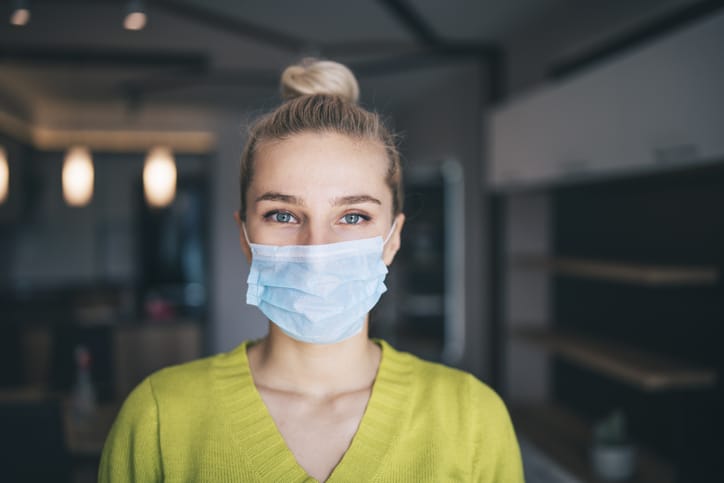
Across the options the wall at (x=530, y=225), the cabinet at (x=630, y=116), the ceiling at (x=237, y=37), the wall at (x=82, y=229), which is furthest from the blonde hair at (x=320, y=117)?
the wall at (x=82, y=229)

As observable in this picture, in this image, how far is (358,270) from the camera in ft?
3.64

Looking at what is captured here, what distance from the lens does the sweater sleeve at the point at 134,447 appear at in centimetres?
102

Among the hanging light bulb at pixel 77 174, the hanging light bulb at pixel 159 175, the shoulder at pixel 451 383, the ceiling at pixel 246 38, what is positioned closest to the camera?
the shoulder at pixel 451 383

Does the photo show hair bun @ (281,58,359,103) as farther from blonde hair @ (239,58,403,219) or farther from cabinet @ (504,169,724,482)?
cabinet @ (504,169,724,482)

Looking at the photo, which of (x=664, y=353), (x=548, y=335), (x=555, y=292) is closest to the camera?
(x=664, y=353)

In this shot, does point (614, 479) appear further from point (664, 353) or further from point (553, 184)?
point (553, 184)

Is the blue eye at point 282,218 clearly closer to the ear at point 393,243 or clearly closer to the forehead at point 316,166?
the forehead at point 316,166

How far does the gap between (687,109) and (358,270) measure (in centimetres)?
141

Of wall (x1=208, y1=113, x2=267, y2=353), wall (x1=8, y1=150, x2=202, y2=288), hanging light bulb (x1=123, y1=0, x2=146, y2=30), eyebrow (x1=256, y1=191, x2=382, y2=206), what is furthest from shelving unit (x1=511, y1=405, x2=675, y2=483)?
wall (x1=8, y1=150, x2=202, y2=288)

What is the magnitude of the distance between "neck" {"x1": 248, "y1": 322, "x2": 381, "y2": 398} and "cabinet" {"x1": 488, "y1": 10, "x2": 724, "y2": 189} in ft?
4.37

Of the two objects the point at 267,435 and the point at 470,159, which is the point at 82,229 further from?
the point at 267,435

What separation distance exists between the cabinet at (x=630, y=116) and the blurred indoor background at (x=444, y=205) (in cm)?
1

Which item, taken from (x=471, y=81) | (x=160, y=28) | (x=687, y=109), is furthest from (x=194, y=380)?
(x=471, y=81)

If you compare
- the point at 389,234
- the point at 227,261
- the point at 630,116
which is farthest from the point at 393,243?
the point at 227,261
